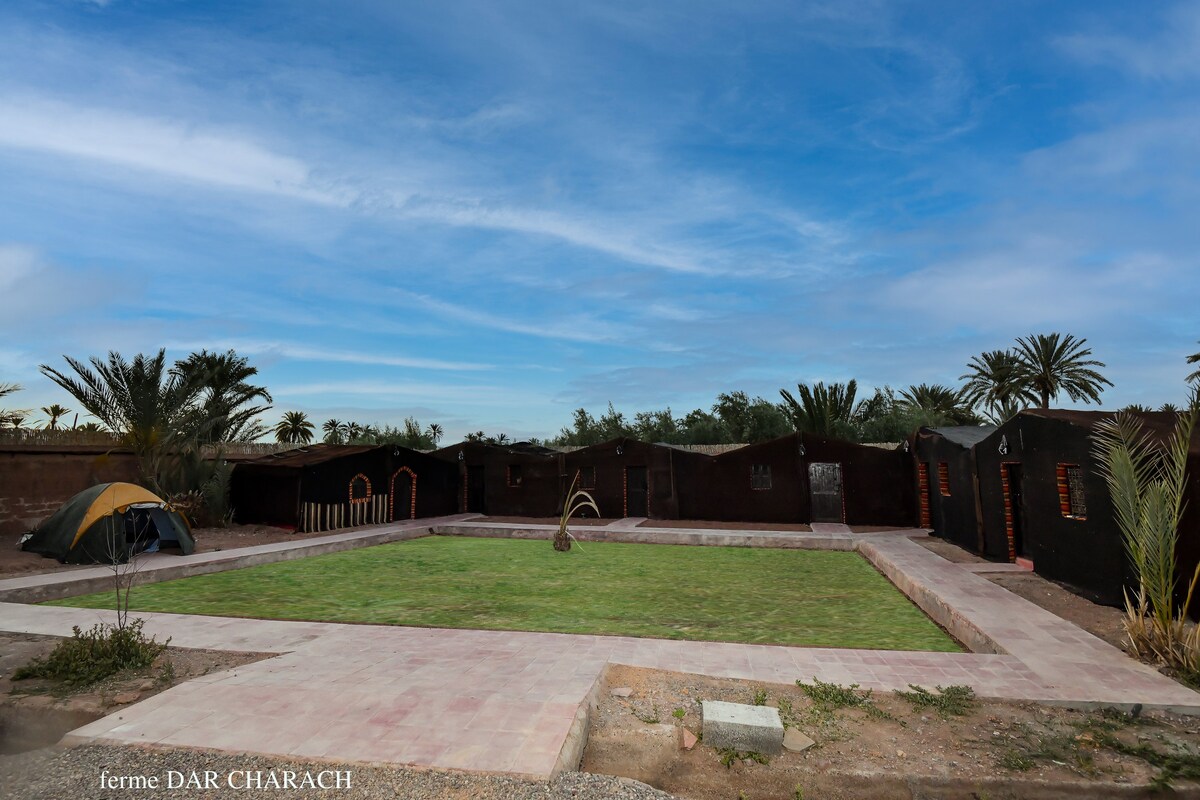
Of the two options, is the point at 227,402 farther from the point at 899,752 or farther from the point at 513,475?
the point at 899,752

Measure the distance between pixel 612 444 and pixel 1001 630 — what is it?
50.0ft

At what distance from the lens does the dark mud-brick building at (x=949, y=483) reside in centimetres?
1315

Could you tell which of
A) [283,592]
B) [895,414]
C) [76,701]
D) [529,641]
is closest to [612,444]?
[283,592]

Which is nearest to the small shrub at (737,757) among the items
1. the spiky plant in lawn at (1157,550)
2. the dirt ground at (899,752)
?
the dirt ground at (899,752)

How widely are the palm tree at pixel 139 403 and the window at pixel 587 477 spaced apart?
1205 cm

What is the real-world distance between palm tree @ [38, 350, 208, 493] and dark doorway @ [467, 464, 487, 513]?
9751mm

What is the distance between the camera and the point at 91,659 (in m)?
5.50

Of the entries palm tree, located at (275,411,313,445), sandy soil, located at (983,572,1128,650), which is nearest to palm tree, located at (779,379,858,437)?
sandy soil, located at (983,572,1128,650)

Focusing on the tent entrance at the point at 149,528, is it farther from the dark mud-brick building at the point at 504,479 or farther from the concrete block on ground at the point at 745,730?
the concrete block on ground at the point at 745,730

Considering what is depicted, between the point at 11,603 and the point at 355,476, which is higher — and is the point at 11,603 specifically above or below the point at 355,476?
below

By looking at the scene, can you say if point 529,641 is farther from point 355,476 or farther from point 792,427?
point 792,427

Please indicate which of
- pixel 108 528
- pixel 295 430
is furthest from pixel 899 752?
pixel 295 430

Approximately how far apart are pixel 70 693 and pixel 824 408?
27395 mm

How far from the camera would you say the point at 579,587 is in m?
10.3
